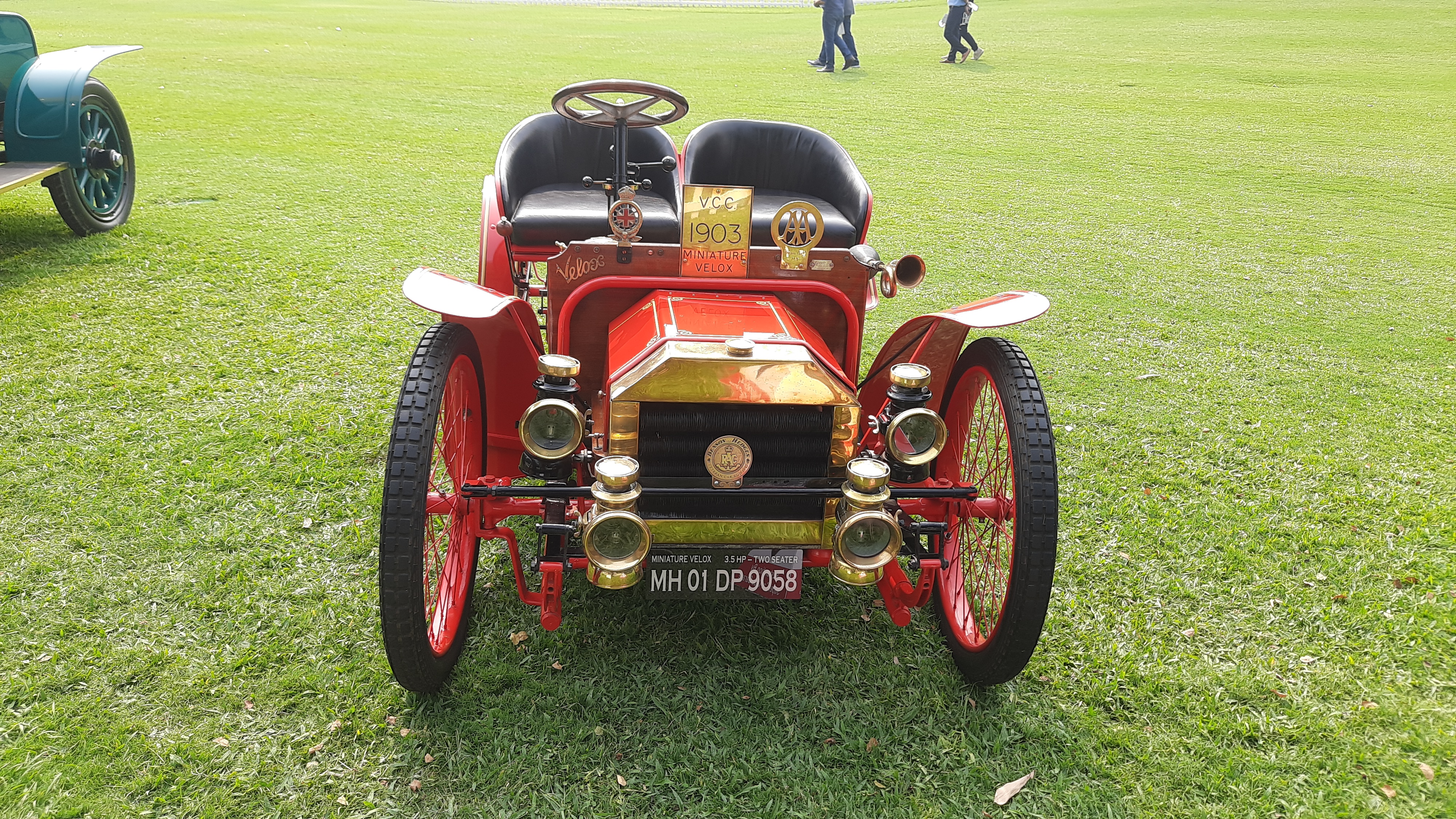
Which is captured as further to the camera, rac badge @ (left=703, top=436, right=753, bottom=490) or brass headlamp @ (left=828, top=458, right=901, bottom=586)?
rac badge @ (left=703, top=436, right=753, bottom=490)

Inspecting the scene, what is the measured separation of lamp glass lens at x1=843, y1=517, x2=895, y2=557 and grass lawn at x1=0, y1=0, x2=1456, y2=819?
0.52m

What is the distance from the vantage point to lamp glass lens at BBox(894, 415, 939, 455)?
9.06 feet

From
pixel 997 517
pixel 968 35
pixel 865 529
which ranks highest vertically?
pixel 968 35

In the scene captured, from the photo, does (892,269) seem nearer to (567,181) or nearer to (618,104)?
(618,104)

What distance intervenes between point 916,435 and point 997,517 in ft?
1.40

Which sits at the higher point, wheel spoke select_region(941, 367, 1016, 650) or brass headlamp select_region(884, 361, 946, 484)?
brass headlamp select_region(884, 361, 946, 484)

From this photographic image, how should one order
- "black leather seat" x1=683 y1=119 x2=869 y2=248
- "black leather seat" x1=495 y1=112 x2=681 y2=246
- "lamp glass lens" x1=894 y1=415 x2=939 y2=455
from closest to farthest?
"lamp glass lens" x1=894 y1=415 x2=939 y2=455
"black leather seat" x1=495 y1=112 x2=681 y2=246
"black leather seat" x1=683 y1=119 x2=869 y2=248

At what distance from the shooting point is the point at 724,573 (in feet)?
8.95

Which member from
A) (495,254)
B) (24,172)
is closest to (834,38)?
(24,172)

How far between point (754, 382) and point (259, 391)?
9.99 feet

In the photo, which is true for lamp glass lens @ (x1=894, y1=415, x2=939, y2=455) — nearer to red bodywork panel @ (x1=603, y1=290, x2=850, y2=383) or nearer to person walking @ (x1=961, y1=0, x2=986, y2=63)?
red bodywork panel @ (x1=603, y1=290, x2=850, y2=383)

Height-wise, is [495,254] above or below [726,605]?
above

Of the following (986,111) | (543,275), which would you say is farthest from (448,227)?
(986,111)

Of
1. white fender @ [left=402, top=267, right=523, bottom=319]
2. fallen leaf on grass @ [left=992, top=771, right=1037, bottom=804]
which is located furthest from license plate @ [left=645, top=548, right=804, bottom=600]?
white fender @ [left=402, top=267, right=523, bottom=319]
